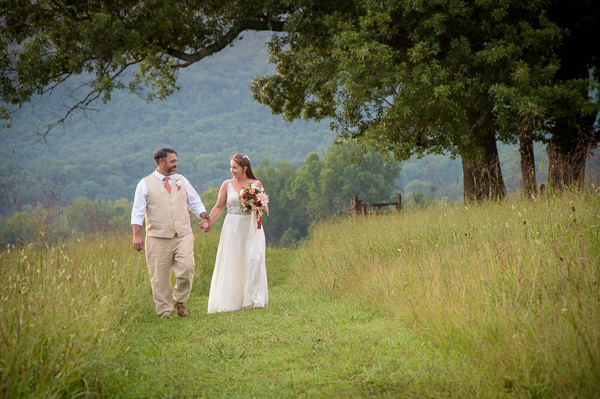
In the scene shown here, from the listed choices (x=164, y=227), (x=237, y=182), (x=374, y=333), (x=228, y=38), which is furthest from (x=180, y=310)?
(x=228, y=38)

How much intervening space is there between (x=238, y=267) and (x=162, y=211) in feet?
5.40

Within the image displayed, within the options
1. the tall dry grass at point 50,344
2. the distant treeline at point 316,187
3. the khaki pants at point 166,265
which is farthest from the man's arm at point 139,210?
the distant treeline at point 316,187

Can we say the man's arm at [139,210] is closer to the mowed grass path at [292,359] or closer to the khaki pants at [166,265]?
the khaki pants at [166,265]

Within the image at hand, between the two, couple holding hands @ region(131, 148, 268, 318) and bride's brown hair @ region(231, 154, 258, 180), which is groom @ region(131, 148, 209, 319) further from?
bride's brown hair @ region(231, 154, 258, 180)

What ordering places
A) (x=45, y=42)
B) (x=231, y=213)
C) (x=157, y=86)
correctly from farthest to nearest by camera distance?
(x=157, y=86), (x=45, y=42), (x=231, y=213)

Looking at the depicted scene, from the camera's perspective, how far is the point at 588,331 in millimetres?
4066

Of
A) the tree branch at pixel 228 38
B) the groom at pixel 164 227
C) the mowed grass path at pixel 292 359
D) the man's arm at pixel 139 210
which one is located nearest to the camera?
the mowed grass path at pixel 292 359

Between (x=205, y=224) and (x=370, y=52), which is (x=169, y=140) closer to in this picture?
(x=370, y=52)

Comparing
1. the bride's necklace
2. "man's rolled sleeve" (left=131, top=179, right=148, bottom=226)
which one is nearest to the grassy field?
"man's rolled sleeve" (left=131, top=179, right=148, bottom=226)

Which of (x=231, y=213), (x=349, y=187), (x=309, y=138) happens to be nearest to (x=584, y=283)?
(x=231, y=213)

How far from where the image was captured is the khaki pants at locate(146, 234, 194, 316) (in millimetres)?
7953

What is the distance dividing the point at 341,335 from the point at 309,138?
450 feet

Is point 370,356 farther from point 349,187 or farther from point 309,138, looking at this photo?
point 309,138

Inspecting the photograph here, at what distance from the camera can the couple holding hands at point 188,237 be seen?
795 centimetres
